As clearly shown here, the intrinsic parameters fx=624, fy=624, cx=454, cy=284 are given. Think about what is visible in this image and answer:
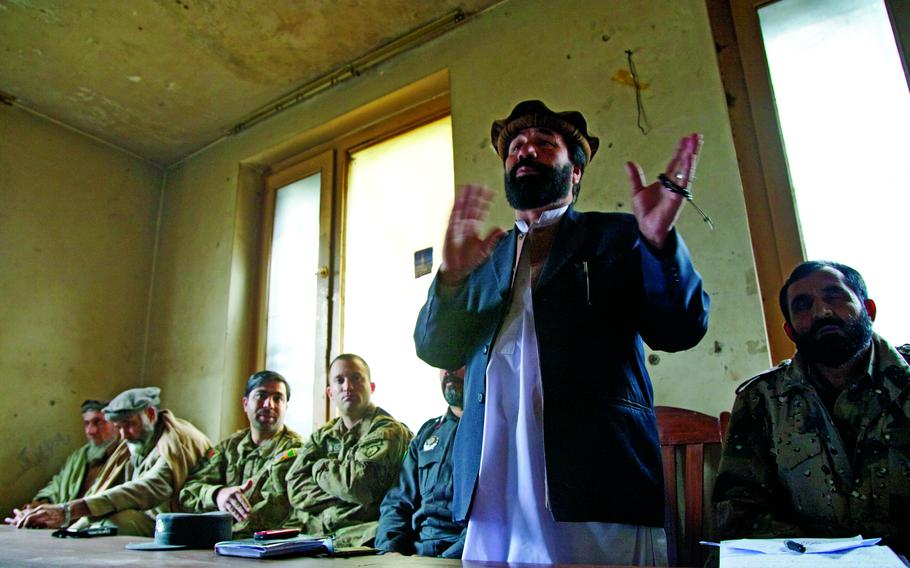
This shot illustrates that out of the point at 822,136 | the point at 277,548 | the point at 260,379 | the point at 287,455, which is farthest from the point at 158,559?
the point at 822,136

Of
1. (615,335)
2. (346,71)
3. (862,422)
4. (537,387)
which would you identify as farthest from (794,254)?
(346,71)

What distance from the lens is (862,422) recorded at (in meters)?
1.40

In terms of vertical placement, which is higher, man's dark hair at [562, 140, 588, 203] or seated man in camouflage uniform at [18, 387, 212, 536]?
man's dark hair at [562, 140, 588, 203]

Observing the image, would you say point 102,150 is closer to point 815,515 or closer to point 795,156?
point 795,156

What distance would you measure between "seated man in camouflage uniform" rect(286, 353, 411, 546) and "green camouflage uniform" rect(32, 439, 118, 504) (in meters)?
1.48

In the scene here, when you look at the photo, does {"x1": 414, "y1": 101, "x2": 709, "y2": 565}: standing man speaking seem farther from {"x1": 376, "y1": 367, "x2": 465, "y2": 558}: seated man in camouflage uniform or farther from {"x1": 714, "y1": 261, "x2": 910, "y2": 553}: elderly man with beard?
{"x1": 376, "y1": 367, "x2": 465, "y2": 558}: seated man in camouflage uniform

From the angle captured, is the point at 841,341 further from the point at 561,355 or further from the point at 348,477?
the point at 348,477

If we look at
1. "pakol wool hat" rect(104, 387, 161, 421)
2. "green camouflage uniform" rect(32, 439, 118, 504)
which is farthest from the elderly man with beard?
"green camouflage uniform" rect(32, 439, 118, 504)

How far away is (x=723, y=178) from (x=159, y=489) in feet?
9.10

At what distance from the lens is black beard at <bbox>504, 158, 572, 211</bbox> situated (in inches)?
56.1

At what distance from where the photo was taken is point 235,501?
2627 mm

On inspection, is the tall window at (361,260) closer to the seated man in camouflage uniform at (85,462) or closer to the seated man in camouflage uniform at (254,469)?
the seated man in camouflage uniform at (254,469)

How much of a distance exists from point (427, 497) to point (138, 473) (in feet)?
6.16

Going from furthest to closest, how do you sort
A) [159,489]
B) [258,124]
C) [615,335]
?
1. [258,124]
2. [159,489]
3. [615,335]
